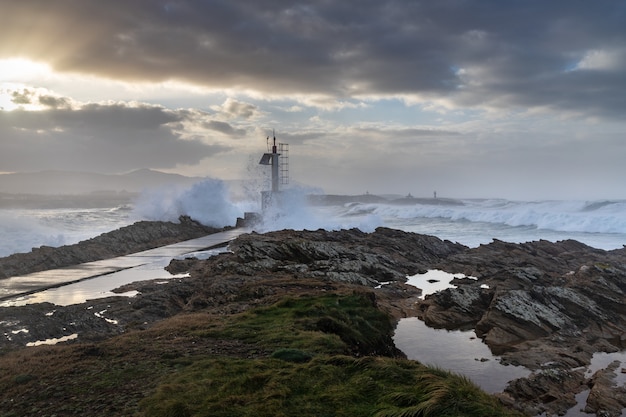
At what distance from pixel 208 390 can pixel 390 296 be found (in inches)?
583

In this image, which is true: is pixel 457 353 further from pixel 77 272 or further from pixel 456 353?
pixel 77 272

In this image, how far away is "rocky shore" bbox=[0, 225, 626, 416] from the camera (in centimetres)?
1229

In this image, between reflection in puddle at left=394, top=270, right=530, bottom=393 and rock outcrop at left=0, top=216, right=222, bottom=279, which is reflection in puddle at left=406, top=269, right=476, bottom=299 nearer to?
reflection in puddle at left=394, top=270, right=530, bottom=393

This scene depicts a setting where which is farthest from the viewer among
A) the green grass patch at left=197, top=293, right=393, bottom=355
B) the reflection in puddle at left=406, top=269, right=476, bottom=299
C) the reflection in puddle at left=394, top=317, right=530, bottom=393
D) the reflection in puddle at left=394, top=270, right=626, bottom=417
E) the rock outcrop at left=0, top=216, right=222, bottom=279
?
the rock outcrop at left=0, top=216, right=222, bottom=279

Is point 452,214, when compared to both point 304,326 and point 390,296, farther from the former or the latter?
point 304,326

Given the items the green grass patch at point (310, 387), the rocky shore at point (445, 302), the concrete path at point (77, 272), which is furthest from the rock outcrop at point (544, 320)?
the concrete path at point (77, 272)

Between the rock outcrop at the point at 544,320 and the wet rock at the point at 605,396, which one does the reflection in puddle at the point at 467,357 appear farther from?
the rock outcrop at the point at 544,320

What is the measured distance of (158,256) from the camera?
32969 mm

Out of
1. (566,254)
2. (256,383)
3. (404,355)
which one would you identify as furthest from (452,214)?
(256,383)

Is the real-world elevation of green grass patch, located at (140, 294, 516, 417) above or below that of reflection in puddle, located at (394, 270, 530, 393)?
above

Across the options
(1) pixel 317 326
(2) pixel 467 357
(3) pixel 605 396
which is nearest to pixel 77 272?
(1) pixel 317 326

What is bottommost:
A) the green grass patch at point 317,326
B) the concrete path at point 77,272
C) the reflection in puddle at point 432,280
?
the reflection in puddle at point 432,280

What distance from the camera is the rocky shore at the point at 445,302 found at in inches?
484

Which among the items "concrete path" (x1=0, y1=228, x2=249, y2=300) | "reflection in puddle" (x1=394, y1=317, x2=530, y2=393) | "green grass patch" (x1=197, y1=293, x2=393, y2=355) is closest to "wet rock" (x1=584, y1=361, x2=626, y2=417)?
"reflection in puddle" (x1=394, y1=317, x2=530, y2=393)
